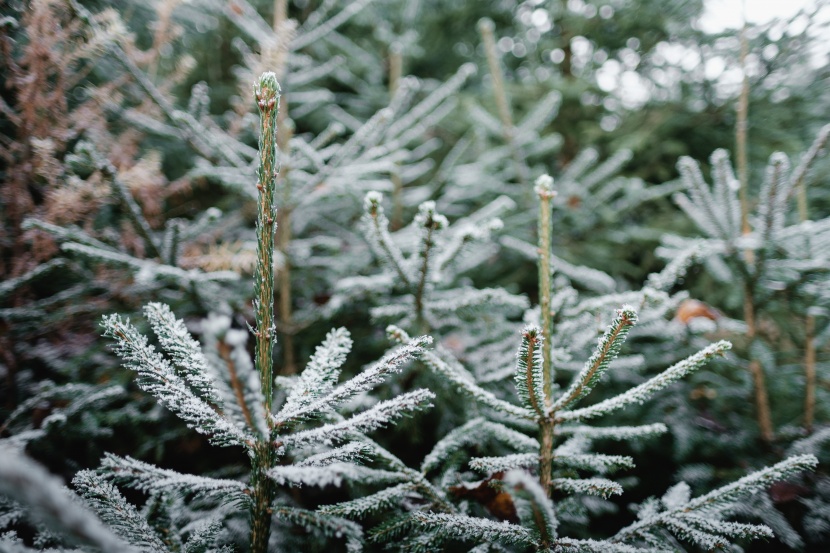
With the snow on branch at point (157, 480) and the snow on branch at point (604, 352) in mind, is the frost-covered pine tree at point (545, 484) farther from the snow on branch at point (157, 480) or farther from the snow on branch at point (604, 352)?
the snow on branch at point (157, 480)

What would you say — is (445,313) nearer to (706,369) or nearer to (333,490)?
(333,490)

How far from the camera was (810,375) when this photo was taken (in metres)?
1.64

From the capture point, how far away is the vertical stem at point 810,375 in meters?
1.61

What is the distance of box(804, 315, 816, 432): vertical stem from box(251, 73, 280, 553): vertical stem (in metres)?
1.97

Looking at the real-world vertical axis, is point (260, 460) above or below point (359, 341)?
below

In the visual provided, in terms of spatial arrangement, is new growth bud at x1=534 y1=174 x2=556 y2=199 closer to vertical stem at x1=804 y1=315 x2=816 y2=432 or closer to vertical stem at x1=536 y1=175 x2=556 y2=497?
vertical stem at x1=536 y1=175 x2=556 y2=497

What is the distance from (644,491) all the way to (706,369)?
73cm

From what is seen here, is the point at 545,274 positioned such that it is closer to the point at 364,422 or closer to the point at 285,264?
the point at 364,422

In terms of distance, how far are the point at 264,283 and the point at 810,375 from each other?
2135 mm

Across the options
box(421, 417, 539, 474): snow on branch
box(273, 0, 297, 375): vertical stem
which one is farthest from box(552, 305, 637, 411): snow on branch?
box(273, 0, 297, 375): vertical stem

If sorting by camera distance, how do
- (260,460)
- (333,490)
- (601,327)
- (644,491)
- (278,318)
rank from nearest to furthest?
(260,460) < (601,327) < (333,490) < (644,491) < (278,318)

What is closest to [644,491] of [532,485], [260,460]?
[532,485]

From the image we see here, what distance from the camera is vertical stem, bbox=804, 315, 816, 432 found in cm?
161

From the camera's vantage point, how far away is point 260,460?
0.74 m
